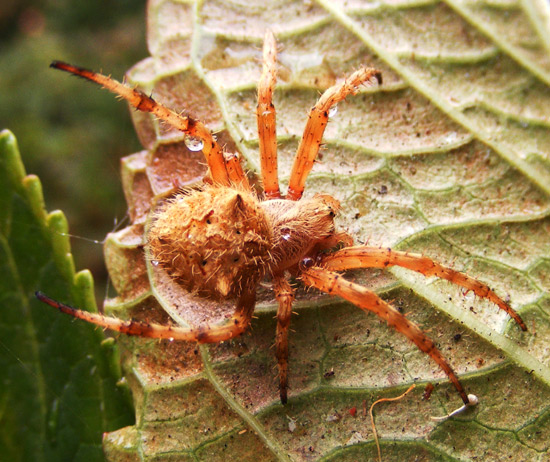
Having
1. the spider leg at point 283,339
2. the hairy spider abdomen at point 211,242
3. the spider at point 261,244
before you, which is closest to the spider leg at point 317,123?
the spider at point 261,244

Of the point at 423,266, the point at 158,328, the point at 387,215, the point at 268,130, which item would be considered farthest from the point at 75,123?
the point at 423,266

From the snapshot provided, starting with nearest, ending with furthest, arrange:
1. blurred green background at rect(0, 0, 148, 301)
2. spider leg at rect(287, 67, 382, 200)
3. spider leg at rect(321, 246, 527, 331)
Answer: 1. spider leg at rect(321, 246, 527, 331)
2. spider leg at rect(287, 67, 382, 200)
3. blurred green background at rect(0, 0, 148, 301)

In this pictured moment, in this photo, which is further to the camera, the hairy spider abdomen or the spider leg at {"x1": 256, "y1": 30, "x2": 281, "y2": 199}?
the spider leg at {"x1": 256, "y1": 30, "x2": 281, "y2": 199}

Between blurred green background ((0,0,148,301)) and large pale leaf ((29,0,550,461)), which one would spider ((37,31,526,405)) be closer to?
large pale leaf ((29,0,550,461))

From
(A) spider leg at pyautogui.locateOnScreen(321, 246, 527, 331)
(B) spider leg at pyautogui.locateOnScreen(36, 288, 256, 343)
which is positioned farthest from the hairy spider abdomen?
(A) spider leg at pyautogui.locateOnScreen(321, 246, 527, 331)

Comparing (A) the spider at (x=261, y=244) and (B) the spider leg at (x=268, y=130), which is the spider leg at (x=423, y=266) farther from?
(B) the spider leg at (x=268, y=130)

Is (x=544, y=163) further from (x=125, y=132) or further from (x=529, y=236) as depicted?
(x=125, y=132)

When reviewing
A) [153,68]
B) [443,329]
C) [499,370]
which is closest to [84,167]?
[153,68]
